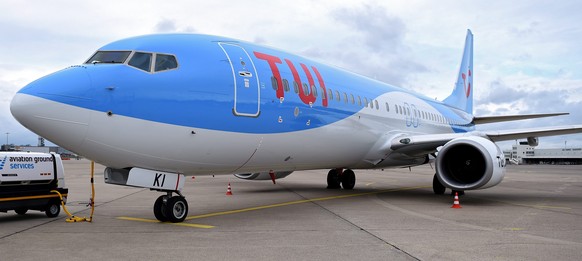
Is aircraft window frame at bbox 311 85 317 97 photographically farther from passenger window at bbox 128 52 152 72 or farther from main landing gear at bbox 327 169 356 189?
main landing gear at bbox 327 169 356 189

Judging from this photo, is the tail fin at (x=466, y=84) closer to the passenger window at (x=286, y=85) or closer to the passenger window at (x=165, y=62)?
the passenger window at (x=286, y=85)

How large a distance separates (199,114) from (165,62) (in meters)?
1.01

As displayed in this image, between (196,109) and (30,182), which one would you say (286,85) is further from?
(30,182)

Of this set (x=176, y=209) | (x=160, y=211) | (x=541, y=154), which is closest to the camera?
(x=176, y=209)

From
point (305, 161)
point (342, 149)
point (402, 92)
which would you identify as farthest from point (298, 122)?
point (402, 92)

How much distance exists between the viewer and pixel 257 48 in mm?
10148

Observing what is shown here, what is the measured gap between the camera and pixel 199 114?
312 inches

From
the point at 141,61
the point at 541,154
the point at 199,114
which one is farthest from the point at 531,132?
the point at 541,154

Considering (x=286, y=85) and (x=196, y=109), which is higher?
(x=286, y=85)

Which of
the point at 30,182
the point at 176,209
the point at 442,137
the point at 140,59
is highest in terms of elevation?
the point at 140,59

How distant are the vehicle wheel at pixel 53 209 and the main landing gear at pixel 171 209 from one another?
2.55 m

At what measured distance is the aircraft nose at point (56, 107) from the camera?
21.6 ft

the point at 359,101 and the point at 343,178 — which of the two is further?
the point at 343,178

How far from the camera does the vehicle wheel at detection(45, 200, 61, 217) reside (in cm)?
956
